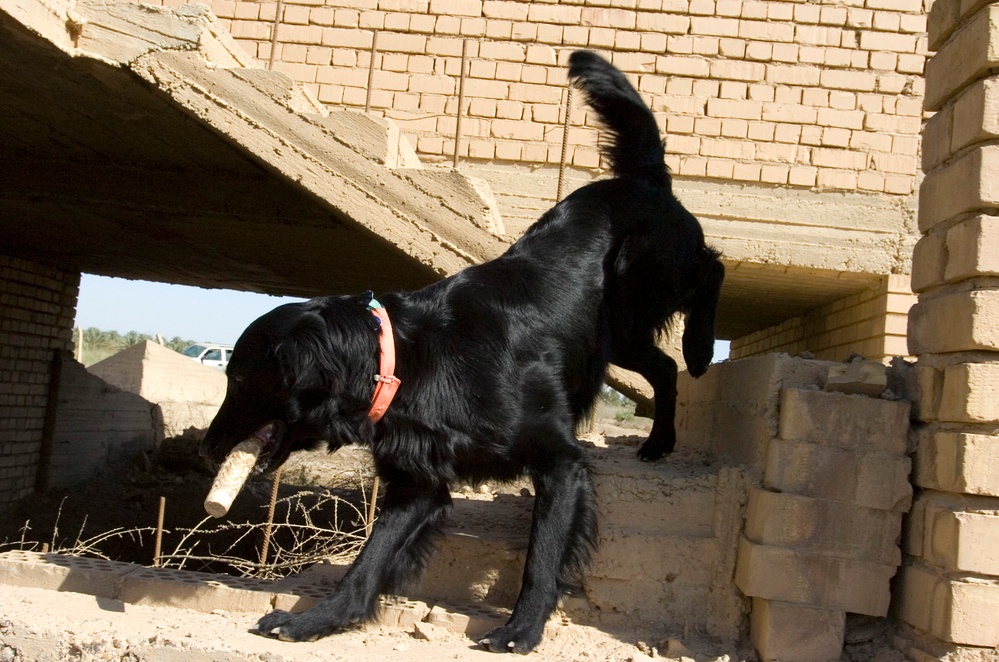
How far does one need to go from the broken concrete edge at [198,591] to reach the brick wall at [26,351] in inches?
225

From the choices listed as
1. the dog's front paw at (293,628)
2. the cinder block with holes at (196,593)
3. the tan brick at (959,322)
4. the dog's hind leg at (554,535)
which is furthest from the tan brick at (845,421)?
the cinder block with holes at (196,593)

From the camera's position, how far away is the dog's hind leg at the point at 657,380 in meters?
3.81

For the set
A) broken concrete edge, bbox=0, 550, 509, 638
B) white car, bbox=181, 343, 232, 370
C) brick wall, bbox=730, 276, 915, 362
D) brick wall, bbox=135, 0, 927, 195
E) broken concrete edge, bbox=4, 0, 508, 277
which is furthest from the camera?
white car, bbox=181, 343, 232, 370

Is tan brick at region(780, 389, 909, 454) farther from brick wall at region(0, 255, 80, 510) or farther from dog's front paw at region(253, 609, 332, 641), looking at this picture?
brick wall at region(0, 255, 80, 510)

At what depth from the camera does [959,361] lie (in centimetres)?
270

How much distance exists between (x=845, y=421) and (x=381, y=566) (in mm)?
1639

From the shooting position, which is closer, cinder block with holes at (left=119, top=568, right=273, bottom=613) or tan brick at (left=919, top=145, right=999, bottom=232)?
tan brick at (left=919, top=145, right=999, bottom=232)

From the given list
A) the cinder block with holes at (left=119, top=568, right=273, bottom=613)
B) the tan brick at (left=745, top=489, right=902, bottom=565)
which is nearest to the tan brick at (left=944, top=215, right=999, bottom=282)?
the tan brick at (left=745, top=489, right=902, bottom=565)

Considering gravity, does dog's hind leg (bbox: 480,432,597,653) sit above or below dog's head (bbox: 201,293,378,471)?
below

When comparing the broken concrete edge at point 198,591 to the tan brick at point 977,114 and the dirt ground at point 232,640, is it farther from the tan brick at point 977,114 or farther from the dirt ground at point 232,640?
the tan brick at point 977,114

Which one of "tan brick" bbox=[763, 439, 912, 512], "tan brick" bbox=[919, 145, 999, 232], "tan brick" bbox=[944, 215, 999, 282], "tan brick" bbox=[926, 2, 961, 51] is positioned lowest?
"tan brick" bbox=[763, 439, 912, 512]

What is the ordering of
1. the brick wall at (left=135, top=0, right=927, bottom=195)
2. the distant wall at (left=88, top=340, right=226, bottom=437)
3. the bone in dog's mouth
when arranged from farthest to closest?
the distant wall at (left=88, top=340, right=226, bottom=437) → the brick wall at (left=135, top=0, right=927, bottom=195) → the bone in dog's mouth

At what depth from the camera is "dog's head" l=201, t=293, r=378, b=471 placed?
292 centimetres

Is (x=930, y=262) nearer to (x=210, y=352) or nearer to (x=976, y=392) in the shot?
(x=976, y=392)
